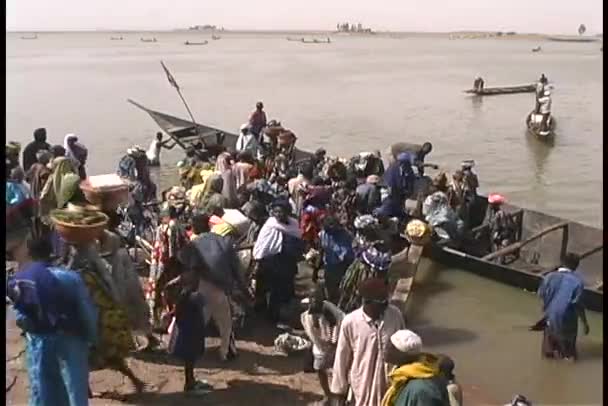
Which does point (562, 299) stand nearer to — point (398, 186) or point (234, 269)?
point (234, 269)

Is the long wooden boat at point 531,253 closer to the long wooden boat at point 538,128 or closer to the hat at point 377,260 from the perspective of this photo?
the hat at point 377,260

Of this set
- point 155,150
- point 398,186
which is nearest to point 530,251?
point 398,186

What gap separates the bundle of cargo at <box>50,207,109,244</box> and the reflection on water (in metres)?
3.74

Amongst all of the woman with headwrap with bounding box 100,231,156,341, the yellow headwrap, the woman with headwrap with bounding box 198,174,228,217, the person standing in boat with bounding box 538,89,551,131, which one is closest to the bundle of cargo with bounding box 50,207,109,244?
the woman with headwrap with bounding box 100,231,156,341

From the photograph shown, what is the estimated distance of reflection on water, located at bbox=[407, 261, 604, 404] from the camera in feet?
26.3

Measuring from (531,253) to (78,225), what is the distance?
6.76m

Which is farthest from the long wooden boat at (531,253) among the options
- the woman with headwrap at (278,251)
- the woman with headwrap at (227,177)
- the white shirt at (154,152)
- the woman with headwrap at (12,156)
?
the white shirt at (154,152)

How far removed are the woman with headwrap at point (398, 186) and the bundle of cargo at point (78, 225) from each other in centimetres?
522

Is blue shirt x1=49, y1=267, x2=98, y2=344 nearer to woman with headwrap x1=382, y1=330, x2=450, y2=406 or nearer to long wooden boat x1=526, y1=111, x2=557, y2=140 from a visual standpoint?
woman with headwrap x1=382, y1=330, x2=450, y2=406

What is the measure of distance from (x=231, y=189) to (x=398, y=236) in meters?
2.15

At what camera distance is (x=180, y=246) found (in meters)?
7.15

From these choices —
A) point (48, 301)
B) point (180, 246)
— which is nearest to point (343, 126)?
point (180, 246)

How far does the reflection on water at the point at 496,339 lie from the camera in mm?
8023

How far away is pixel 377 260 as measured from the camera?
22.1 feet
